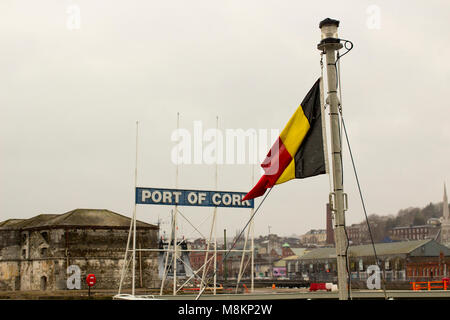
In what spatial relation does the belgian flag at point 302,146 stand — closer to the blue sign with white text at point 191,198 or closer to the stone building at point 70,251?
the blue sign with white text at point 191,198

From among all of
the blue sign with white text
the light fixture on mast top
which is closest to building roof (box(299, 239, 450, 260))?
the blue sign with white text

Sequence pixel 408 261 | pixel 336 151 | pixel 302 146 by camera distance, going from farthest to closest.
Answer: pixel 408 261 < pixel 302 146 < pixel 336 151

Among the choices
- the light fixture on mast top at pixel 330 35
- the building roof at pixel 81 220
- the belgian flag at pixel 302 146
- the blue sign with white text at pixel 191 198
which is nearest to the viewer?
the light fixture on mast top at pixel 330 35

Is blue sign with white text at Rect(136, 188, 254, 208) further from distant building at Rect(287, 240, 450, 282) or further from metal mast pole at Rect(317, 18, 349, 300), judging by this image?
distant building at Rect(287, 240, 450, 282)

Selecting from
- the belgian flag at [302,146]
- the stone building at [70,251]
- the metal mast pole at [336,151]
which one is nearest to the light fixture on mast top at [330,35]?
the metal mast pole at [336,151]

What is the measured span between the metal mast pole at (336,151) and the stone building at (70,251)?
152 feet

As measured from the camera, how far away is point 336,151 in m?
7.54

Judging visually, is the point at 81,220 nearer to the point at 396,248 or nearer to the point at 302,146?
the point at 302,146

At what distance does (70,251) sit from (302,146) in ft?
161

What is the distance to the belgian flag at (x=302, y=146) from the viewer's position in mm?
8508

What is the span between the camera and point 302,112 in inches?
346

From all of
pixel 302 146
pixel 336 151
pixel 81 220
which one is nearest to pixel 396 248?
pixel 81 220
